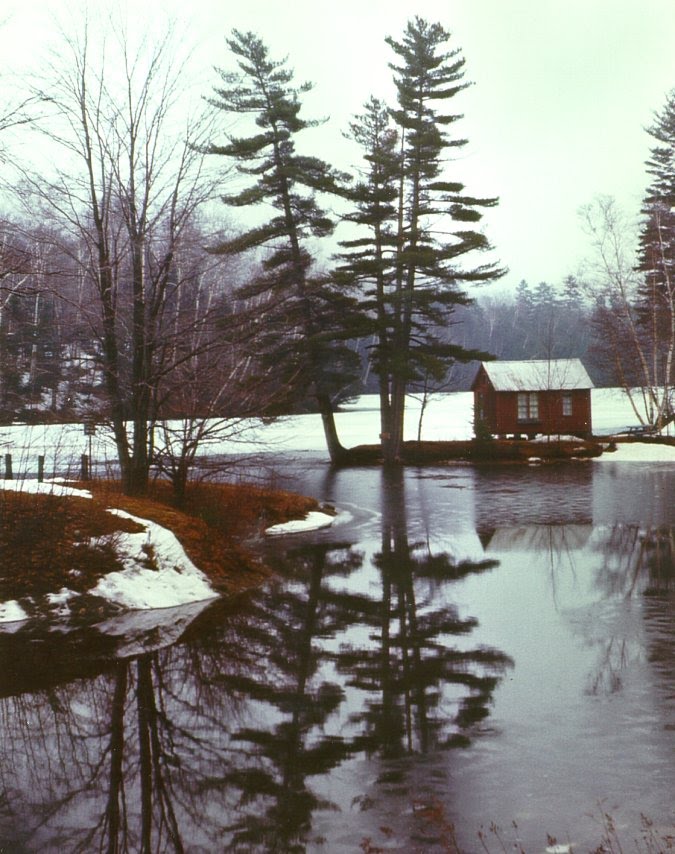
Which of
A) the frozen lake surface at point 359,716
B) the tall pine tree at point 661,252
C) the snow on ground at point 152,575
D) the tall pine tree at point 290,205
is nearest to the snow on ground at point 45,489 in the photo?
the snow on ground at point 152,575

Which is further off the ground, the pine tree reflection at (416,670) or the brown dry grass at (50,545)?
the brown dry grass at (50,545)

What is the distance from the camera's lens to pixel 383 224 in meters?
38.0

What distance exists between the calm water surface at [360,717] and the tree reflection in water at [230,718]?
0.07 feet

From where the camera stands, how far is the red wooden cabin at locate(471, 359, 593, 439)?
4562cm

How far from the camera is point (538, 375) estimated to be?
46312 mm

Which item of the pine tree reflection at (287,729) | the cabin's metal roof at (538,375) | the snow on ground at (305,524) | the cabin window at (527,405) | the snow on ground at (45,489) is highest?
the cabin's metal roof at (538,375)

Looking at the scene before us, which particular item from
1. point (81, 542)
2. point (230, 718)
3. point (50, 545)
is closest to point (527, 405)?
point (81, 542)

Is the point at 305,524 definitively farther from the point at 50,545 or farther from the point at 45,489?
the point at 50,545

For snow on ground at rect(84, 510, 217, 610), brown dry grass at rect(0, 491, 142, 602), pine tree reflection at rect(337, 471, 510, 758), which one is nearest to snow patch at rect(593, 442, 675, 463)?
pine tree reflection at rect(337, 471, 510, 758)

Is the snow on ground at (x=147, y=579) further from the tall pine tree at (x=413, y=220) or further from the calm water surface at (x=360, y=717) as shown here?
the tall pine tree at (x=413, y=220)

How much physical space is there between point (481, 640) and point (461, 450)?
28.2m

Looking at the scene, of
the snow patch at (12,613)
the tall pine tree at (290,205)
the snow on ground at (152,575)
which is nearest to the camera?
the snow patch at (12,613)

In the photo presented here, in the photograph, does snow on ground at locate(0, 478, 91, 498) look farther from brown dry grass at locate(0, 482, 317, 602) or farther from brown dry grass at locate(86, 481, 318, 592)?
brown dry grass at locate(86, 481, 318, 592)

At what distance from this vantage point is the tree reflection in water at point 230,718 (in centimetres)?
519
